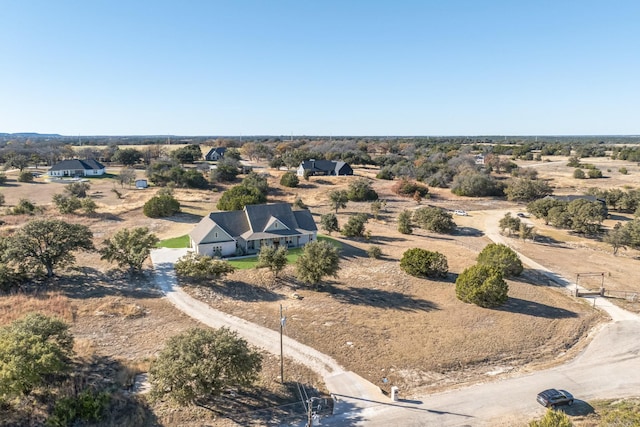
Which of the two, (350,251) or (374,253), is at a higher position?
(374,253)

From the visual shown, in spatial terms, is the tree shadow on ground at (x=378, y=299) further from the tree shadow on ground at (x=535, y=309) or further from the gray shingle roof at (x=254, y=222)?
the gray shingle roof at (x=254, y=222)

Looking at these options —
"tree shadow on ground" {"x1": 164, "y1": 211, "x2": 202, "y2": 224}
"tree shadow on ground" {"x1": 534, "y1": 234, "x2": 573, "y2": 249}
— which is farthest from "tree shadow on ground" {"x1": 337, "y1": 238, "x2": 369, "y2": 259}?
A: "tree shadow on ground" {"x1": 534, "y1": 234, "x2": 573, "y2": 249}

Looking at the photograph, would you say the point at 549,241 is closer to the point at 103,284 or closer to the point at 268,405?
the point at 268,405

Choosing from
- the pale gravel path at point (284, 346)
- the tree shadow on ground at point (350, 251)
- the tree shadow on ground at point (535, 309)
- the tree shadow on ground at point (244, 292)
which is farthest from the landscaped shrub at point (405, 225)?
the pale gravel path at point (284, 346)

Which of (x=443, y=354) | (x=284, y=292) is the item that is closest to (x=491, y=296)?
(x=443, y=354)

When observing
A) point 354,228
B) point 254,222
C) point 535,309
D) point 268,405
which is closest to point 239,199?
point 254,222

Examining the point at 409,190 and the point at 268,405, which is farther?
the point at 409,190

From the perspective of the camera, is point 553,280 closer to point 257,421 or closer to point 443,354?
point 443,354
